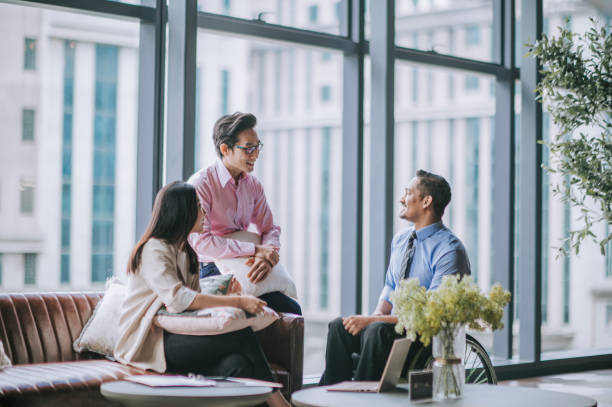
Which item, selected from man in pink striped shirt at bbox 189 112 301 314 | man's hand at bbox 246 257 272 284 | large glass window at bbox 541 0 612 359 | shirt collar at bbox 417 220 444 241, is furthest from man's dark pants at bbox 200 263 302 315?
large glass window at bbox 541 0 612 359

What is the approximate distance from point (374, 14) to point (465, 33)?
15753 mm

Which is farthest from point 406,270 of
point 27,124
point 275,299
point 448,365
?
point 27,124

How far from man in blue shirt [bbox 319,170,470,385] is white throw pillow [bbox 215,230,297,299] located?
0.37 meters

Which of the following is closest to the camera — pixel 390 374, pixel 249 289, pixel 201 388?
pixel 201 388

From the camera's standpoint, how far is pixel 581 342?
2955cm

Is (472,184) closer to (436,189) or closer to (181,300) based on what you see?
(436,189)

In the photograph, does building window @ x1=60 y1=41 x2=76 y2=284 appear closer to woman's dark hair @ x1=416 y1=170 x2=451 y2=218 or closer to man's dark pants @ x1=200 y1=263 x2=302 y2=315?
man's dark pants @ x1=200 y1=263 x2=302 y2=315

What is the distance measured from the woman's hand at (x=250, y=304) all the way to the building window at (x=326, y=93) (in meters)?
40.9

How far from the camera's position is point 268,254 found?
3.43 m

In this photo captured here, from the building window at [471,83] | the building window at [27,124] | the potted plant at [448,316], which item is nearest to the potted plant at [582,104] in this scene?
the potted plant at [448,316]

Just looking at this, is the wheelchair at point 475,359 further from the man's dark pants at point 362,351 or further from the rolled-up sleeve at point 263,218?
the rolled-up sleeve at point 263,218

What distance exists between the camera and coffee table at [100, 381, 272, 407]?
2.16m

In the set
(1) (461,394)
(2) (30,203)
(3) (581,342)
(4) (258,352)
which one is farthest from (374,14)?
(3) (581,342)

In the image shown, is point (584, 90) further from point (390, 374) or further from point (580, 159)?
point (390, 374)
